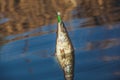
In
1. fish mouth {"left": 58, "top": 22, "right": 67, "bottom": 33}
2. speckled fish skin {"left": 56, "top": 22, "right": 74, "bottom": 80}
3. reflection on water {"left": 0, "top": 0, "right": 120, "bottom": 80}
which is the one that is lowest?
reflection on water {"left": 0, "top": 0, "right": 120, "bottom": 80}

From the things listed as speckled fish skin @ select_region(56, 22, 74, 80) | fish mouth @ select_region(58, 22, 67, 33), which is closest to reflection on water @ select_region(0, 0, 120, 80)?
speckled fish skin @ select_region(56, 22, 74, 80)

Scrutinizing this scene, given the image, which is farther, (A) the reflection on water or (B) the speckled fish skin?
(A) the reflection on water

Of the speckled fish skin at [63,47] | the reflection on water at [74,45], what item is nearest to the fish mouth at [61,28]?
the speckled fish skin at [63,47]

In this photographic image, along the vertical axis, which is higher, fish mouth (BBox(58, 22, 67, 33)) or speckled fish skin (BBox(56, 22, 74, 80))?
fish mouth (BBox(58, 22, 67, 33))

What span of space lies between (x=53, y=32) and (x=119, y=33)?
2.92m

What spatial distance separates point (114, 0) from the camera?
23.8m

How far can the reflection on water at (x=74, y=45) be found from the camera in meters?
10.8

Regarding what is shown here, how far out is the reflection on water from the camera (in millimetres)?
10781

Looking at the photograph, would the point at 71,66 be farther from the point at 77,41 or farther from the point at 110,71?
the point at 77,41

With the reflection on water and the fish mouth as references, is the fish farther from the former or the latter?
the reflection on water

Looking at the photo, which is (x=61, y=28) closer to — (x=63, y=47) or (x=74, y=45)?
(x=63, y=47)

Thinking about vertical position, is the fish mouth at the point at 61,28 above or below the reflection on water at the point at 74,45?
above

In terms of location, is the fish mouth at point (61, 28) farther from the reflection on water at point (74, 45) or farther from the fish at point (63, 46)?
the reflection on water at point (74, 45)

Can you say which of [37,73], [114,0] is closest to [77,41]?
[37,73]
